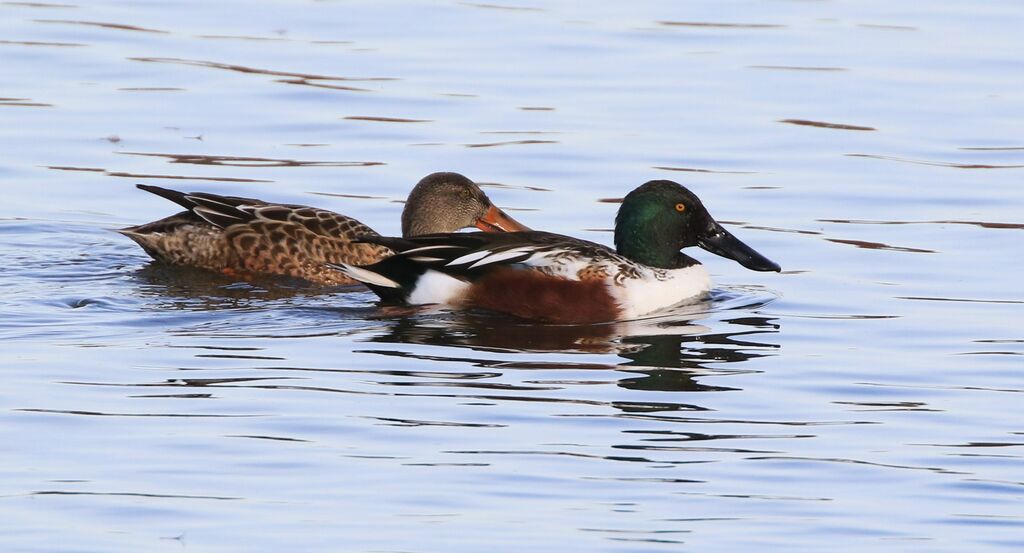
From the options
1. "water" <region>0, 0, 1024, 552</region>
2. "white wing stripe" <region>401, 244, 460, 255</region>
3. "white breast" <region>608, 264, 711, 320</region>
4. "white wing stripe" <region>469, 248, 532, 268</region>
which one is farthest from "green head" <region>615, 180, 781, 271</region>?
"white wing stripe" <region>401, 244, 460, 255</region>

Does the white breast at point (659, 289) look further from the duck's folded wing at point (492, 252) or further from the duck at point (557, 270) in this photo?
the duck's folded wing at point (492, 252)

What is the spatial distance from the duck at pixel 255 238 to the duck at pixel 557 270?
47 centimetres

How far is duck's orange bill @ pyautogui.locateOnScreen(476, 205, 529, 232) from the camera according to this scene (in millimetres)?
12258

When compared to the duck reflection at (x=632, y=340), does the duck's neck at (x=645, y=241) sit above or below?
above

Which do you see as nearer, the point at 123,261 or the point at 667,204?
the point at 667,204

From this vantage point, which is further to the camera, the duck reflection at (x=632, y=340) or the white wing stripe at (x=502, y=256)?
the white wing stripe at (x=502, y=256)

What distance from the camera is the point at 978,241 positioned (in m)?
12.3

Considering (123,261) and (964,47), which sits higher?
(964,47)

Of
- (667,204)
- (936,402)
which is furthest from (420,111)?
(936,402)

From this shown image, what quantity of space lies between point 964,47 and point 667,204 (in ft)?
24.4

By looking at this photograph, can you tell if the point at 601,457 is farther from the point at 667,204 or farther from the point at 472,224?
the point at 472,224

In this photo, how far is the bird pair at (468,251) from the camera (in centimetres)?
1062

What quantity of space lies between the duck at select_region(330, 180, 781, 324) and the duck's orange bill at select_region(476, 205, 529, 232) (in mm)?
1099

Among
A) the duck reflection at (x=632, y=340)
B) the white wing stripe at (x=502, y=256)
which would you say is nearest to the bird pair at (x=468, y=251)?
the white wing stripe at (x=502, y=256)
